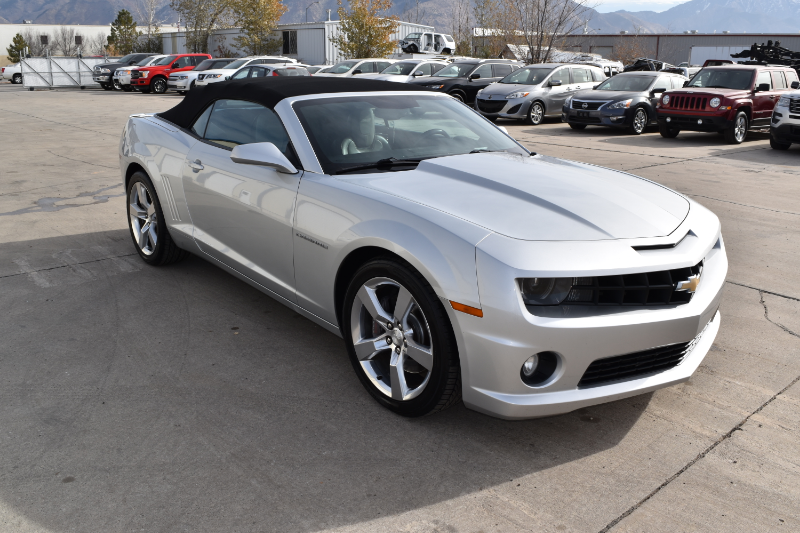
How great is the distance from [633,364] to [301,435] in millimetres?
1493

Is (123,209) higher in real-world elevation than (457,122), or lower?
lower

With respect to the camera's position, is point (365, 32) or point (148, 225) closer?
point (148, 225)

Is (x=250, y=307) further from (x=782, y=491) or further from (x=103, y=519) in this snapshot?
(x=782, y=491)

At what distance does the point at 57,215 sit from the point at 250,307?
369cm

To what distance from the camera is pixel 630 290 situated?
2863 millimetres

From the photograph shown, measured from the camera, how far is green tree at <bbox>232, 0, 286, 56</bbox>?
44.5 m

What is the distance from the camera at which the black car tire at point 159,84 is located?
99.2 ft

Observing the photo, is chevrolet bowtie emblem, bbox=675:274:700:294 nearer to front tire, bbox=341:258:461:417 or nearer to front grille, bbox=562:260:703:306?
front grille, bbox=562:260:703:306

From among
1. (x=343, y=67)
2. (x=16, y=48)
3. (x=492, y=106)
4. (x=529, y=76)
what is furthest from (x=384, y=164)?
(x=16, y=48)

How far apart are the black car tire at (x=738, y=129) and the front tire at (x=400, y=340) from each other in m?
13.2

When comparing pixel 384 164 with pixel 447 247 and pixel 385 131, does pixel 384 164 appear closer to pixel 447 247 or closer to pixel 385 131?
pixel 385 131

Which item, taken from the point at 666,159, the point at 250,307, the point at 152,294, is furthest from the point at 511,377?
the point at 666,159

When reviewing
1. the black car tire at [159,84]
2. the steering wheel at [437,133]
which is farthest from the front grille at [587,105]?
the black car tire at [159,84]

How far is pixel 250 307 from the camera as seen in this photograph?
4.70 m
